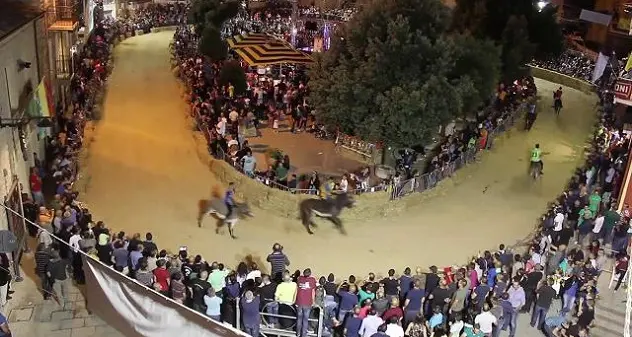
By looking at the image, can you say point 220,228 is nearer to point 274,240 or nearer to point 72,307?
point 274,240

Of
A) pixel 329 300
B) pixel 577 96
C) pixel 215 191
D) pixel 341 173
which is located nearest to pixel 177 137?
pixel 215 191

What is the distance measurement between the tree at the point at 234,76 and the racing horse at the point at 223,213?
8.98m

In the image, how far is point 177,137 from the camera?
78.2 ft

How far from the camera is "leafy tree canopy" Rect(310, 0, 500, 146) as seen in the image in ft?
62.0

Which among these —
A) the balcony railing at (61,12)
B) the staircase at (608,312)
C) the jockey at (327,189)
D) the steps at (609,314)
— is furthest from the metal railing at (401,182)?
the steps at (609,314)

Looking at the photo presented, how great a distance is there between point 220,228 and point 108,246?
14.9ft

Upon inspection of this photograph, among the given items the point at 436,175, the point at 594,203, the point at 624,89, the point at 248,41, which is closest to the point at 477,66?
the point at 436,175

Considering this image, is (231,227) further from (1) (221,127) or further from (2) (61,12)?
(2) (61,12)

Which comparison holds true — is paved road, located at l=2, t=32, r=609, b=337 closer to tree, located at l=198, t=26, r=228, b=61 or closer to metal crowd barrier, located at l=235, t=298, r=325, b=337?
metal crowd barrier, located at l=235, t=298, r=325, b=337

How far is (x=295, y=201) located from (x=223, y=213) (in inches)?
92.9

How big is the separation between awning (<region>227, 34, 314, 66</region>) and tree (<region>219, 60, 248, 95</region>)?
1.68ft

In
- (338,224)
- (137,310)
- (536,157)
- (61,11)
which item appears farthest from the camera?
(536,157)

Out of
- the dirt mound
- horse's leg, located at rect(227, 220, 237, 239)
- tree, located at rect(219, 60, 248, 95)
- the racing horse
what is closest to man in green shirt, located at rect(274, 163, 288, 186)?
the dirt mound

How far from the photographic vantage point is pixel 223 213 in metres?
16.6
